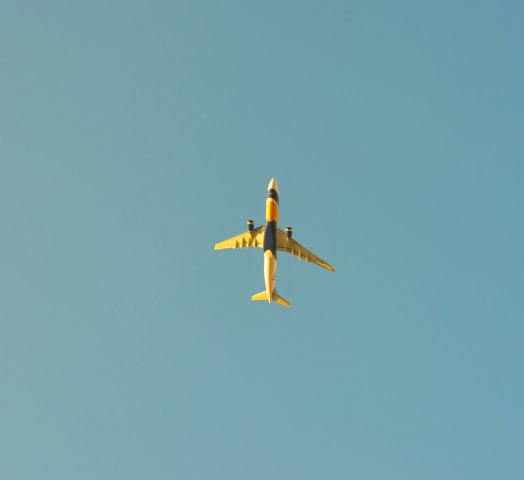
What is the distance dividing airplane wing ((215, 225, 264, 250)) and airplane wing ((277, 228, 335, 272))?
15.5 ft

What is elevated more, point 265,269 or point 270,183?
point 270,183

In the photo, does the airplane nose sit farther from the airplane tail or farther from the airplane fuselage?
the airplane tail

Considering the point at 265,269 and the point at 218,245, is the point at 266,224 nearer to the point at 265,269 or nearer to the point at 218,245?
the point at 265,269

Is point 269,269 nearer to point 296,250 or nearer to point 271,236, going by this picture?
point 271,236

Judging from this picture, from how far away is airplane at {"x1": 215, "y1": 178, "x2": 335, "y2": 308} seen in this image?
143 m

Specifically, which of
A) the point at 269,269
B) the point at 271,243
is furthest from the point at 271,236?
the point at 269,269

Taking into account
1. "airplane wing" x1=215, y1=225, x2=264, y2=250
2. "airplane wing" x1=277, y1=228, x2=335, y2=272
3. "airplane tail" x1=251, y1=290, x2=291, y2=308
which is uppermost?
"airplane wing" x1=215, y1=225, x2=264, y2=250

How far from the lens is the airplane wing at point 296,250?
5846 inches

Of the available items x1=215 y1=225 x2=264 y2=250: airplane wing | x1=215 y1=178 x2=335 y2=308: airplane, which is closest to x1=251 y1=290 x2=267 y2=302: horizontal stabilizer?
x1=215 y1=178 x2=335 y2=308: airplane

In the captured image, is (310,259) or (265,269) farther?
(310,259)

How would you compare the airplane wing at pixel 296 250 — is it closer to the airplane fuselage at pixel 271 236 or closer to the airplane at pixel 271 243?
the airplane at pixel 271 243

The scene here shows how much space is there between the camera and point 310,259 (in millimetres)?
152625

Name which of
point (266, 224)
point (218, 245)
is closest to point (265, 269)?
point (266, 224)

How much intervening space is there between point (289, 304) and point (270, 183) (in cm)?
2461
